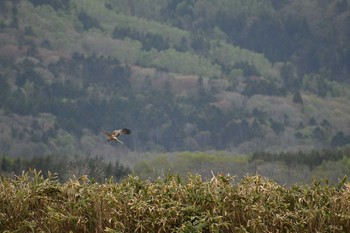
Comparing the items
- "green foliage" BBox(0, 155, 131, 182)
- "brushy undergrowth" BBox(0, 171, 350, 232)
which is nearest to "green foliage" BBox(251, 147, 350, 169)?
"green foliage" BBox(0, 155, 131, 182)

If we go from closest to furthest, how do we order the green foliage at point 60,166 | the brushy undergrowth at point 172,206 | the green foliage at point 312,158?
the brushy undergrowth at point 172,206
the green foliage at point 60,166
the green foliage at point 312,158

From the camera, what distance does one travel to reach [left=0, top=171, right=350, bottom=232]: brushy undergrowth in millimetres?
9242

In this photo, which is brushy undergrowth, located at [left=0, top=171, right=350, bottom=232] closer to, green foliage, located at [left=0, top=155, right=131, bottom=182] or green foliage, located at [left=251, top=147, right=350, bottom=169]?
green foliage, located at [left=0, top=155, right=131, bottom=182]

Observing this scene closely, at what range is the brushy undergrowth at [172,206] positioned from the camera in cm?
924

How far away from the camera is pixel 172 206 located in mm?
9438

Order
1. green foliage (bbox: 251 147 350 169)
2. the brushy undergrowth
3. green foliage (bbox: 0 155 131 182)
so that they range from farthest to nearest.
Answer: green foliage (bbox: 251 147 350 169) → green foliage (bbox: 0 155 131 182) → the brushy undergrowth

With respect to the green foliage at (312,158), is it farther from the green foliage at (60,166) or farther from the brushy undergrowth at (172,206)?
the brushy undergrowth at (172,206)

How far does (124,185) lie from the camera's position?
10398 mm

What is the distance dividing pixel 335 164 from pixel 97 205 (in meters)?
155

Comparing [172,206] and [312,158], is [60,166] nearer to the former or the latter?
[312,158]

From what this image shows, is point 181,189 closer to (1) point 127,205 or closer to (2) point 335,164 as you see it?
(1) point 127,205

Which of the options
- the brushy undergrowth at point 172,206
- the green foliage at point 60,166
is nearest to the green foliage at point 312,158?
the green foliage at point 60,166

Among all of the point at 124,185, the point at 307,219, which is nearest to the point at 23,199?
the point at 124,185

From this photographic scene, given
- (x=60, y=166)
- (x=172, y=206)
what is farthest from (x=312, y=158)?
(x=172, y=206)
